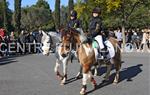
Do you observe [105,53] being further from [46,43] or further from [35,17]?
[35,17]

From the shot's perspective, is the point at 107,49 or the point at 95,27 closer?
the point at 95,27

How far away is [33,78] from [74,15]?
10.0 ft

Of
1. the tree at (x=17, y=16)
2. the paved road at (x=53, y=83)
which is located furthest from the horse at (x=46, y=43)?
the tree at (x=17, y=16)

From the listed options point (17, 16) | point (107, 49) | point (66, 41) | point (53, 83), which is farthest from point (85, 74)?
point (17, 16)

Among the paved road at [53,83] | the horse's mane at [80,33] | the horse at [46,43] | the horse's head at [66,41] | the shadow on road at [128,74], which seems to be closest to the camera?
the horse's head at [66,41]

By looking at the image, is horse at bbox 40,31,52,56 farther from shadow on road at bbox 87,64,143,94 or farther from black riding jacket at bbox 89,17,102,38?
shadow on road at bbox 87,64,143,94

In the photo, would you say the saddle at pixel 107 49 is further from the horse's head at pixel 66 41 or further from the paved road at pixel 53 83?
the horse's head at pixel 66 41

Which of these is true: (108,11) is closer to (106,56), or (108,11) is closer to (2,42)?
(2,42)

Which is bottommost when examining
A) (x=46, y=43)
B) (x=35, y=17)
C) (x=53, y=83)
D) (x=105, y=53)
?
(x=53, y=83)

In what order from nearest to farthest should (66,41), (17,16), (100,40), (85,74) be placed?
1. (66,41)
2. (85,74)
3. (100,40)
4. (17,16)

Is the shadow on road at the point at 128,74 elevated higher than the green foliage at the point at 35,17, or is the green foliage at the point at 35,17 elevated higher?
the green foliage at the point at 35,17

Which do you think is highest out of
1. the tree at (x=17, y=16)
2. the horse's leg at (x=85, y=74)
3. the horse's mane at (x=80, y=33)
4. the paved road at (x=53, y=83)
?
the tree at (x=17, y=16)

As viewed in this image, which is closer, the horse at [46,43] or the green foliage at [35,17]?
the horse at [46,43]

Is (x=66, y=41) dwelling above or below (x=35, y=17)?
below
